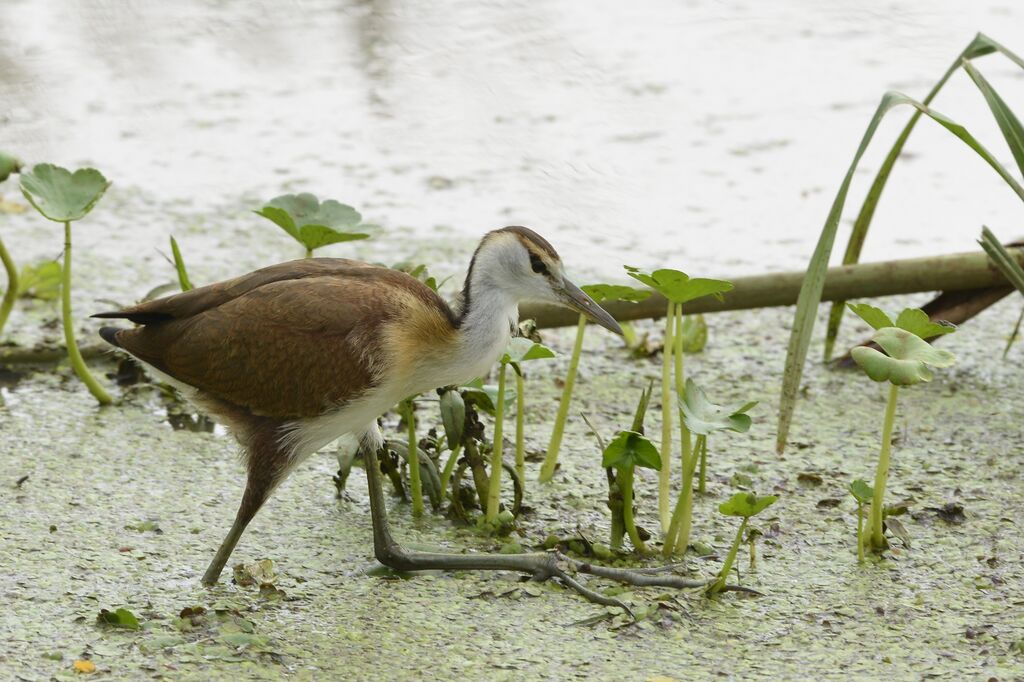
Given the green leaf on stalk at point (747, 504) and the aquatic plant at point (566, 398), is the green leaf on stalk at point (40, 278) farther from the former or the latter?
the green leaf on stalk at point (747, 504)

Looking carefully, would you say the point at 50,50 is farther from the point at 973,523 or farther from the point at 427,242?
the point at 973,523

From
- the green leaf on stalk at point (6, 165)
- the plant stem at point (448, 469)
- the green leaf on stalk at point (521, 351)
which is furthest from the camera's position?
the green leaf on stalk at point (6, 165)

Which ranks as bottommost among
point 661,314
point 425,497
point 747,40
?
point 425,497

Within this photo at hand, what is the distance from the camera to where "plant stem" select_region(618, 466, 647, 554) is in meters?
3.81

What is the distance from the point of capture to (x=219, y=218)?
639cm

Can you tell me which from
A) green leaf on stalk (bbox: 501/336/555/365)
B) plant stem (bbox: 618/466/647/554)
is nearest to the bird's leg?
plant stem (bbox: 618/466/647/554)

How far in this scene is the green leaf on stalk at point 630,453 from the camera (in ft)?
12.3

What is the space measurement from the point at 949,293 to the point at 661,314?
1083 mm

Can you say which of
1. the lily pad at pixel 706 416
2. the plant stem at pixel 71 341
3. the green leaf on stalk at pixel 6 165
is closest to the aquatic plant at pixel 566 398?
the lily pad at pixel 706 416

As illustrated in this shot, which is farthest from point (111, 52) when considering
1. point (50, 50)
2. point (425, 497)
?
point (425, 497)

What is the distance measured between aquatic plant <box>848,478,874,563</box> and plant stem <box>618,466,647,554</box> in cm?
59

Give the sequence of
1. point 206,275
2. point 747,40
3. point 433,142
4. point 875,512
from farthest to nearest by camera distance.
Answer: point 747,40 < point 433,142 < point 206,275 < point 875,512

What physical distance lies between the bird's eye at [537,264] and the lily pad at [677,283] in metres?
0.24

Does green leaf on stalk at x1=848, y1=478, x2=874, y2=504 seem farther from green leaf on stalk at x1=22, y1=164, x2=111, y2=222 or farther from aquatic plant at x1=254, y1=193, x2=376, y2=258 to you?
green leaf on stalk at x1=22, y1=164, x2=111, y2=222
